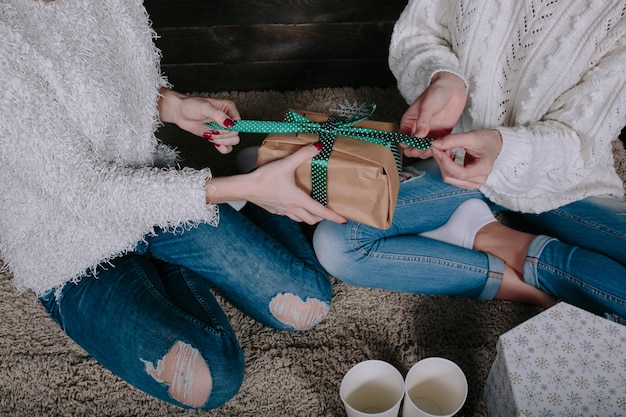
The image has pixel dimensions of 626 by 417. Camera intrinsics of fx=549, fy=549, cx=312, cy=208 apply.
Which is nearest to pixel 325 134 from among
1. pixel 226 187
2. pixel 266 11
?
pixel 226 187

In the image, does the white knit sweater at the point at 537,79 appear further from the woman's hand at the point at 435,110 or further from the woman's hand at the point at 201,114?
the woman's hand at the point at 201,114

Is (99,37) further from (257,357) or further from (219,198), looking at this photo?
(257,357)

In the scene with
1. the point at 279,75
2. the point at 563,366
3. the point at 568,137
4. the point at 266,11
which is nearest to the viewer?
the point at 563,366

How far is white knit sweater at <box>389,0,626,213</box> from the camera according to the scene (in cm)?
95

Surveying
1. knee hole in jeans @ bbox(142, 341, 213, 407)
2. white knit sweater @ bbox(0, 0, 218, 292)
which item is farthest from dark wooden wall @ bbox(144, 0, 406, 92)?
knee hole in jeans @ bbox(142, 341, 213, 407)

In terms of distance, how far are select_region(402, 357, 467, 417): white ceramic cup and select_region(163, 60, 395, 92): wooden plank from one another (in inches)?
41.3

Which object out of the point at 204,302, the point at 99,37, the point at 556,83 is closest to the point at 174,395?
the point at 204,302

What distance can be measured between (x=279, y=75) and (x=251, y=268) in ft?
2.76

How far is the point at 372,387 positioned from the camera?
1.02m

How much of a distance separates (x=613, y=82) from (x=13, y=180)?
1.03 m

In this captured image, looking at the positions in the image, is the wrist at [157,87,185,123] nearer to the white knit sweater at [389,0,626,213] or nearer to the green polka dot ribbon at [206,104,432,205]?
the green polka dot ribbon at [206,104,432,205]

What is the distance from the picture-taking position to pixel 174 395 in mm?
1011

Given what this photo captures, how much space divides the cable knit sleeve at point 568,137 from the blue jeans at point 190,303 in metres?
0.46

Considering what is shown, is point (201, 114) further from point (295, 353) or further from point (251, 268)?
point (295, 353)
